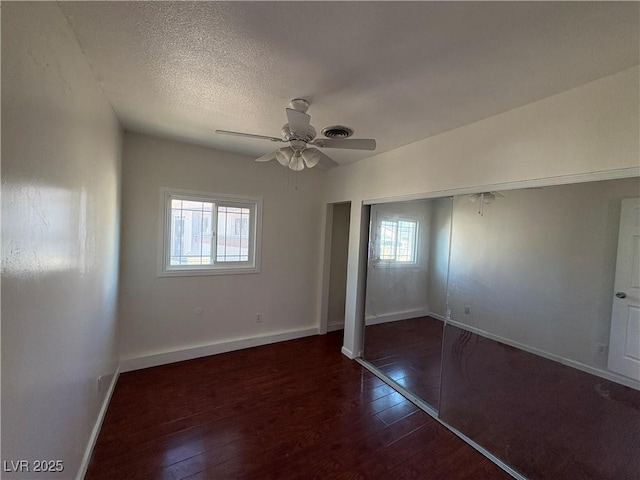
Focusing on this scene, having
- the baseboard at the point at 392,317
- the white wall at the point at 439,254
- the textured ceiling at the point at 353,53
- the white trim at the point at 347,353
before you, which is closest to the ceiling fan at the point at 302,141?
the textured ceiling at the point at 353,53

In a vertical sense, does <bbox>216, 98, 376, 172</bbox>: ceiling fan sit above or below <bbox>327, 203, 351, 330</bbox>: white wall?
above

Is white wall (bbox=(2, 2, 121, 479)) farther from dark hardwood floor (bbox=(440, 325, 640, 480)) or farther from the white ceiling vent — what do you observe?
dark hardwood floor (bbox=(440, 325, 640, 480))

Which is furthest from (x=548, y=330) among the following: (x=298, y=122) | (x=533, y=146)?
(x=298, y=122)

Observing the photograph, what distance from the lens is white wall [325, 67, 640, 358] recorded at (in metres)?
1.46

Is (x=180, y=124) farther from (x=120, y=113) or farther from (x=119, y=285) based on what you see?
(x=119, y=285)

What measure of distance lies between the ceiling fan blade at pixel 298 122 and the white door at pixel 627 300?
1.96 meters

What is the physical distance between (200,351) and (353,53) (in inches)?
136

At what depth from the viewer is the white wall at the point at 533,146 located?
4.80 ft

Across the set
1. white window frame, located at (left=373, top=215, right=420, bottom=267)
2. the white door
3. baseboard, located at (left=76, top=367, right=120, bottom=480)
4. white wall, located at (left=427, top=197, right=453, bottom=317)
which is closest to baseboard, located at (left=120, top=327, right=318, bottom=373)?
baseboard, located at (left=76, top=367, right=120, bottom=480)

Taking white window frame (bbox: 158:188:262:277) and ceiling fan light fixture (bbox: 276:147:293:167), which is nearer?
ceiling fan light fixture (bbox: 276:147:293:167)

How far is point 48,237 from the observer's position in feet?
3.54

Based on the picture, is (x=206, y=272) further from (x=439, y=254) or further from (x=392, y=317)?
(x=439, y=254)

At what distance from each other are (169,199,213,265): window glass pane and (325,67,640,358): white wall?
2220mm

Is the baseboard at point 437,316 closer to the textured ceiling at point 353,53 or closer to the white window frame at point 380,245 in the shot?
the white window frame at point 380,245
